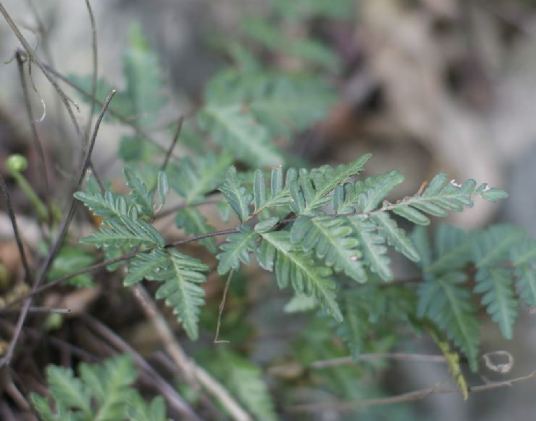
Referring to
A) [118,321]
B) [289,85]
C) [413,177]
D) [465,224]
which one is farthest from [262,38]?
[118,321]

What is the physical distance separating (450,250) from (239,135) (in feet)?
2.36

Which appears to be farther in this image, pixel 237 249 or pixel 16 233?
pixel 16 233

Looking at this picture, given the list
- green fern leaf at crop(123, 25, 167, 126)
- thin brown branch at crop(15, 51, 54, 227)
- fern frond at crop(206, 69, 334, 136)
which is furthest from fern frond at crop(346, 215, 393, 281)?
fern frond at crop(206, 69, 334, 136)

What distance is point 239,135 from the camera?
1867 mm

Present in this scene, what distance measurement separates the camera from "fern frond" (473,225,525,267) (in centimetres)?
149

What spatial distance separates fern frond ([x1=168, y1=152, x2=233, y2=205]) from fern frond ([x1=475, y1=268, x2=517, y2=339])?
70cm

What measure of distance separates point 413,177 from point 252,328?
5.81 feet

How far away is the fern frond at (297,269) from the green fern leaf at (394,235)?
0.13 meters

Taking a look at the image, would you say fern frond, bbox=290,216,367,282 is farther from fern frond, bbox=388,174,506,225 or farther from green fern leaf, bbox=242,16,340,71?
green fern leaf, bbox=242,16,340,71

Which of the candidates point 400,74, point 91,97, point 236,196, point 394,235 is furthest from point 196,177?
point 400,74

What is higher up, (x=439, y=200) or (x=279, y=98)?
(x=279, y=98)

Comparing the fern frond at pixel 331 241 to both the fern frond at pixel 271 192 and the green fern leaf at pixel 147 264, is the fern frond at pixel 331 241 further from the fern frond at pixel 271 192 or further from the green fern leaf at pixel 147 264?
the green fern leaf at pixel 147 264

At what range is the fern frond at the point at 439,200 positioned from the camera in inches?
43.1

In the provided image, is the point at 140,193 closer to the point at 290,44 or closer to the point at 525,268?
the point at 525,268
